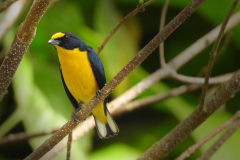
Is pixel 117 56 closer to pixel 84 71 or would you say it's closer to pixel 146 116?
pixel 146 116

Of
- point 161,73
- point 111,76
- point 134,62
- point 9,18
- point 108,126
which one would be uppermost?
point 9,18

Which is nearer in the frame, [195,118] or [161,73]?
[195,118]

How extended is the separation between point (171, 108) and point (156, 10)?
86cm

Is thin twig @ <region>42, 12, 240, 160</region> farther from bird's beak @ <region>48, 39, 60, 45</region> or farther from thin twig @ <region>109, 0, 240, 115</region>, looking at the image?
bird's beak @ <region>48, 39, 60, 45</region>

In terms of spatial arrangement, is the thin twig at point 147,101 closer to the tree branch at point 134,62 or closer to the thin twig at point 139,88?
the thin twig at point 139,88

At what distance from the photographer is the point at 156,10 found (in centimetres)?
239

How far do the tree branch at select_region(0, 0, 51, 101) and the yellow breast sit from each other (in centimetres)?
54

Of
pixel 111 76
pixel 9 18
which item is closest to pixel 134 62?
pixel 9 18

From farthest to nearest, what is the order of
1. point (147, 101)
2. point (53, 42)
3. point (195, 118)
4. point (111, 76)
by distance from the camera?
point (111, 76) < point (147, 101) < point (53, 42) < point (195, 118)

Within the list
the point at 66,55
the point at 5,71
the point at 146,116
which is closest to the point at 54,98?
the point at 66,55

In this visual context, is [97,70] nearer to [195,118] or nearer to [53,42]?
[53,42]

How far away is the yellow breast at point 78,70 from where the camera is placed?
1397mm

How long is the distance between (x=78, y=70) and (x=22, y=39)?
1.87 ft

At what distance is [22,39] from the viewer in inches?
32.8
